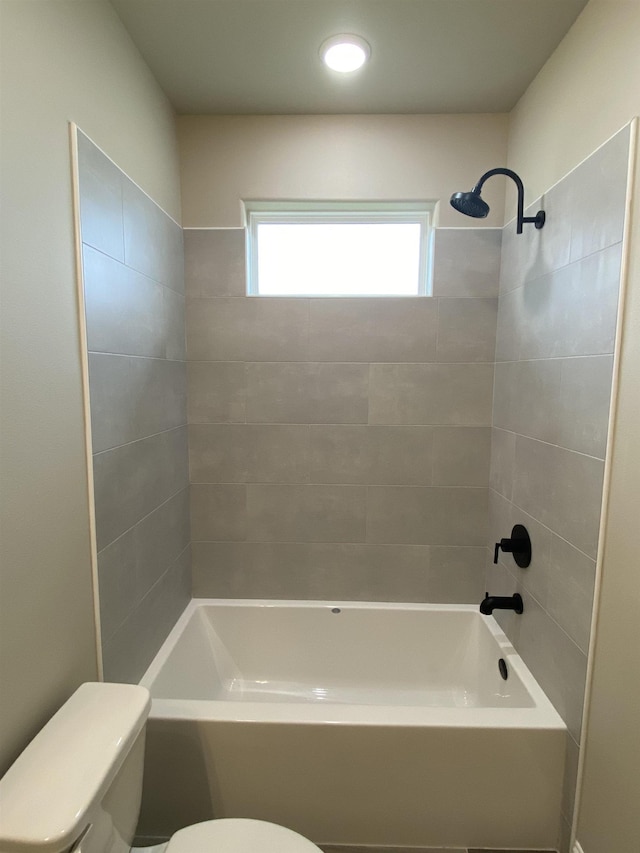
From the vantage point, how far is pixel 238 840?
107 cm

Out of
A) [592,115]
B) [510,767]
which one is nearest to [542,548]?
[510,767]

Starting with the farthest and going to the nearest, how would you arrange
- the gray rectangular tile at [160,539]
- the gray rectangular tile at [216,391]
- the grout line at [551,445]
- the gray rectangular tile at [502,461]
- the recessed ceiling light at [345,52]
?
the gray rectangular tile at [216,391]
the gray rectangular tile at [502,461]
the gray rectangular tile at [160,539]
the recessed ceiling light at [345,52]
the grout line at [551,445]

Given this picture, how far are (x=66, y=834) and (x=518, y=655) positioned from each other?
5.07 feet

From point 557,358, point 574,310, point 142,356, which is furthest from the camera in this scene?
point 142,356

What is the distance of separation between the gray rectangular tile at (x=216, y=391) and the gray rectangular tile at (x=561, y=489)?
4.05 ft

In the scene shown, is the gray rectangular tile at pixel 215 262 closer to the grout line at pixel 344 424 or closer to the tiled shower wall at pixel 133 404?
the tiled shower wall at pixel 133 404

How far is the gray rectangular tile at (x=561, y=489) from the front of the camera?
4.17 ft

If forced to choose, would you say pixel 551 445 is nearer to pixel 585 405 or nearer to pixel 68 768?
pixel 585 405

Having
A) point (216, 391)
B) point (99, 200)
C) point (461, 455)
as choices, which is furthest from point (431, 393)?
point (99, 200)

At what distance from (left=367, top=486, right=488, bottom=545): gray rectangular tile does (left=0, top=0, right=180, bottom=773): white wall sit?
1288mm

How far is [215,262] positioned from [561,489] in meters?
1.68

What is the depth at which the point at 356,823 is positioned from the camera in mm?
1436

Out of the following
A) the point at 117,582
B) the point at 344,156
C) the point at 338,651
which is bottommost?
the point at 338,651

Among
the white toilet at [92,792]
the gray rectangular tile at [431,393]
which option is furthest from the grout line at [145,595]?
the gray rectangular tile at [431,393]
